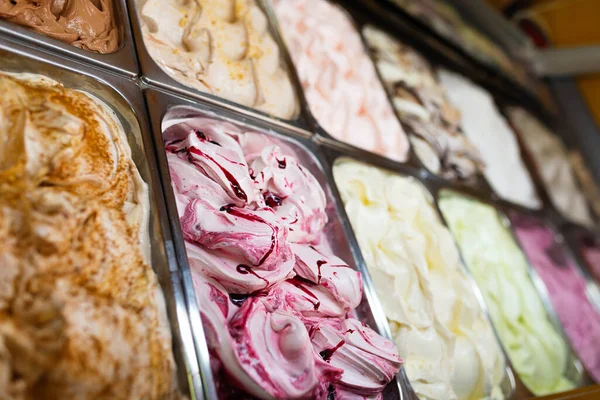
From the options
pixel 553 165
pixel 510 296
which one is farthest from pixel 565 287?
pixel 553 165

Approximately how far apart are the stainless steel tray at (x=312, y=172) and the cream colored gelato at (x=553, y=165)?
2.79 metres

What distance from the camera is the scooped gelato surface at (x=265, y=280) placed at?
3.27 feet

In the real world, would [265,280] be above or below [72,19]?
below

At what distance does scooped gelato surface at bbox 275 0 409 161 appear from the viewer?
2.11m

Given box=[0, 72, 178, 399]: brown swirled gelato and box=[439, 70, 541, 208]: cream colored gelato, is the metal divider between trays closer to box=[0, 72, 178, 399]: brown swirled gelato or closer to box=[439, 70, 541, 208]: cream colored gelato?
box=[439, 70, 541, 208]: cream colored gelato

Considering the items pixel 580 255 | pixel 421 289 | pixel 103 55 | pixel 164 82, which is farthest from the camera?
pixel 580 255

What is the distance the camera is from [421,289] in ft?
5.58

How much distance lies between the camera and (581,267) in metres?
3.15

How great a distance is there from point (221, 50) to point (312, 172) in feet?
2.10

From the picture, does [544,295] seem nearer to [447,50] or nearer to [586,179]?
[447,50]

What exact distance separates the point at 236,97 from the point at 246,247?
30.8 inches

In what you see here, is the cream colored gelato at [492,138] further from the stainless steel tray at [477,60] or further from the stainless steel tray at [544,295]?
the stainless steel tray at [544,295]

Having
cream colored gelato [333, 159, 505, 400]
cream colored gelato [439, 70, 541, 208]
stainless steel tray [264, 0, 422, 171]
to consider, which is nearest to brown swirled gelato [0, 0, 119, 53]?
stainless steel tray [264, 0, 422, 171]

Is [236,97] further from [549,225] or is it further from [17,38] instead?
[549,225]
